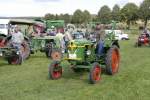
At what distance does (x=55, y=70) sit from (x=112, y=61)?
6.49 ft

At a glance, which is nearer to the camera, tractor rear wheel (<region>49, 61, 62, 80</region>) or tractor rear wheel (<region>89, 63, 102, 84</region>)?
tractor rear wheel (<region>89, 63, 102, 84</region>)

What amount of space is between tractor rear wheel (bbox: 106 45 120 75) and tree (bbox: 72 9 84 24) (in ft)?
247

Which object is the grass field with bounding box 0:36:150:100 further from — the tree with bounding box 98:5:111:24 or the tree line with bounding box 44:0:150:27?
the tree with bounding box 98:5:111:24

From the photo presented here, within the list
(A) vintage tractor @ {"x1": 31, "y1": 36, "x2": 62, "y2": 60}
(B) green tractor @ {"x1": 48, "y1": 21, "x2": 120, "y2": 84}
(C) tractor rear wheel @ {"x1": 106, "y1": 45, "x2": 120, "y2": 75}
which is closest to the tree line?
(A) vintage tractor @ {"x1": 31, "y1": 36, "x2": 62, "y2": 60}

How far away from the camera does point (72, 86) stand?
11.0m

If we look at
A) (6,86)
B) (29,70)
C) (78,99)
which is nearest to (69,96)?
(78,99)

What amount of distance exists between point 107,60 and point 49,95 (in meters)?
3.23

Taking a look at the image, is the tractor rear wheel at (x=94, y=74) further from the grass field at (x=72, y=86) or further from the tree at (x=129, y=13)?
the tree at (x=129, y=13)

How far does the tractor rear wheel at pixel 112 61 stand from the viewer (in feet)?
41.1

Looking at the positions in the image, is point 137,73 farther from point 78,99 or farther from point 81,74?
point 78,99

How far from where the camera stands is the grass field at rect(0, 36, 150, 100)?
9.63 m

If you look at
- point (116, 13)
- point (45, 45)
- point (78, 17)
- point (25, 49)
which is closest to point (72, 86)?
point (25, 49)

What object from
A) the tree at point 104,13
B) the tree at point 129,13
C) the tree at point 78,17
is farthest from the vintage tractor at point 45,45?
the tree at point 78,17

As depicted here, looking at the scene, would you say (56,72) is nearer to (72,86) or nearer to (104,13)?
(72,86)
